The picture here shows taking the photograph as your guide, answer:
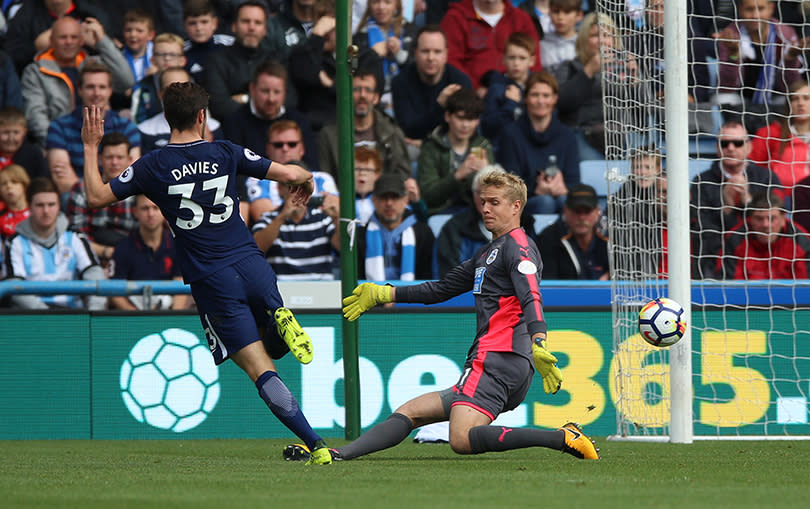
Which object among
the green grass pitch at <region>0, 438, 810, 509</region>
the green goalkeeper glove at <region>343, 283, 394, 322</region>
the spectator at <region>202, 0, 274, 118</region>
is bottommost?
the green grass pitch at <region>0, 438, 810, 509</region>

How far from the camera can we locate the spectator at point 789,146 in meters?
11.6

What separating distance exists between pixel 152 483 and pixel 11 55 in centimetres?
827

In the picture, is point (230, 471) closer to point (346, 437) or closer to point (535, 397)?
point (346, 437)

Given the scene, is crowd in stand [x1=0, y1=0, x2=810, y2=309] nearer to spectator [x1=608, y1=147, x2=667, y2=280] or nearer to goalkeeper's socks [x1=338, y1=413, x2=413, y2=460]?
spectator [x1=608, y1=147, x2=667, y2=280]

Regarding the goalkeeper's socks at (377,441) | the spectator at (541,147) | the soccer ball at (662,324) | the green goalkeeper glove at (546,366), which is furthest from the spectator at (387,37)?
the green goalkeeper glove at (546,366)

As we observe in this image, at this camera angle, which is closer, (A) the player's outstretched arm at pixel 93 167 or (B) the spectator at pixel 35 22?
(A) the player's outstretched arm at pixel 93 167

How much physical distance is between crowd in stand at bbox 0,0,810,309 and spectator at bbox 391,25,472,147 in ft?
0.07

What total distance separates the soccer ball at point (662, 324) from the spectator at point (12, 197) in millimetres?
6124

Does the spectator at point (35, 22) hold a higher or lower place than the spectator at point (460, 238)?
higher

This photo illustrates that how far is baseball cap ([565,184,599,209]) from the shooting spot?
1134 centimetres

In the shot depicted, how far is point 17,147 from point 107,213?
3.73 feet

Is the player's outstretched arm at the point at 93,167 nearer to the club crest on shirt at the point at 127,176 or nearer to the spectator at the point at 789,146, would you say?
the club crest on shirt at the point at 127,176

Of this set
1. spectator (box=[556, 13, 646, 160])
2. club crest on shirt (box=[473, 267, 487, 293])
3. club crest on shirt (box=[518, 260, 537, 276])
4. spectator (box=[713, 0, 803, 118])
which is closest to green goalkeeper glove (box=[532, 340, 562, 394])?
club crest on shirt (box=[518, 260, 537, 276])

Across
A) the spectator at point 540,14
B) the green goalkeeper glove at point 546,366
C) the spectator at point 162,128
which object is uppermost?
the spectator at point 540,14
